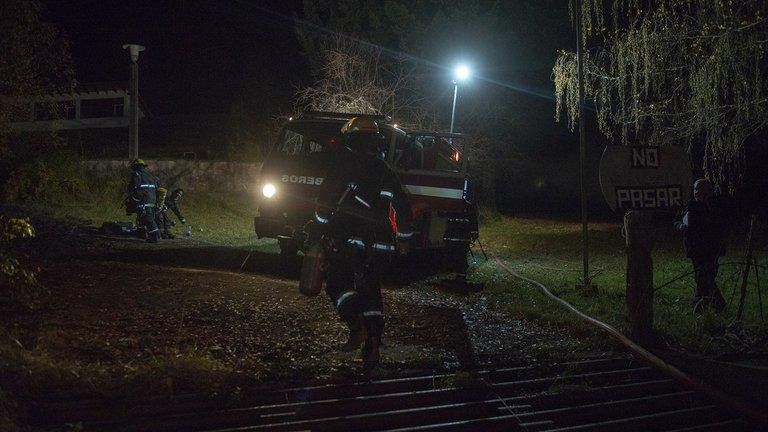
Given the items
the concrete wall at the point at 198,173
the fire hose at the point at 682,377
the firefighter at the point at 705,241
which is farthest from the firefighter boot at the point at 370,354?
the concrete wall at the point at 198,173

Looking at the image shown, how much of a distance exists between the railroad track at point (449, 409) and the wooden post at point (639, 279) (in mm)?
810

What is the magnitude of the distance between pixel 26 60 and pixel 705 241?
14323 mm

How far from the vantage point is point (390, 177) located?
5.52 meters

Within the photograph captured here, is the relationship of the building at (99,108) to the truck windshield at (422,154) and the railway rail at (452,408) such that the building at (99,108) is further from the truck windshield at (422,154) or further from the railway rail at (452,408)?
the railway rail at (452,408)

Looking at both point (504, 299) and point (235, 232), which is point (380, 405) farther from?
point (235, 232)

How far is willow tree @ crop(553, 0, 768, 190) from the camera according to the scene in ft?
28.1

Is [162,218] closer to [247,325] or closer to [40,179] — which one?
[40,179]

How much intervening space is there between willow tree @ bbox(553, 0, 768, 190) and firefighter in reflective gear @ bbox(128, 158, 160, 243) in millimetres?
7826

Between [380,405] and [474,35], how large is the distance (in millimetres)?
17353

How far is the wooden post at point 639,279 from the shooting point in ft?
19.8

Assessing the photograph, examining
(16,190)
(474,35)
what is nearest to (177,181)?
(16,190)

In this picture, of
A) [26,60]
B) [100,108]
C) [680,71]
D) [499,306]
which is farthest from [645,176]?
[100,108]

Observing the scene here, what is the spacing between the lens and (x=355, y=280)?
211 inches

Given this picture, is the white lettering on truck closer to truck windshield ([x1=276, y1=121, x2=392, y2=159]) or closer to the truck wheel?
truck windshield ([x1=276, y1=121, x2=392, y2=159])
